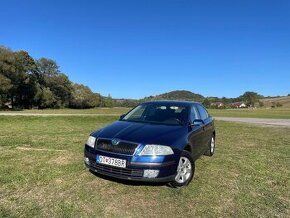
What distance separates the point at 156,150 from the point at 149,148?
0.41ft

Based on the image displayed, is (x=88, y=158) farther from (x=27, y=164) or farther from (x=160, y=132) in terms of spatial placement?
(x=27, y=164)

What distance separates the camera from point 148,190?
579 cm

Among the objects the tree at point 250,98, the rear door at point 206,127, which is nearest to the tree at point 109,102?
the tree at point 250,98

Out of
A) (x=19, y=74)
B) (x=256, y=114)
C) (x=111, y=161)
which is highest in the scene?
(x=19, y=74)

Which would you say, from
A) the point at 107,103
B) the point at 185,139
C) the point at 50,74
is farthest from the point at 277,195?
the point at 107,103

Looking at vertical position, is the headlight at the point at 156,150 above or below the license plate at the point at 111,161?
above

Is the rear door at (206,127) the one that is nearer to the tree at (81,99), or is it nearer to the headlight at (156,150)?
the headlight at (156,150)

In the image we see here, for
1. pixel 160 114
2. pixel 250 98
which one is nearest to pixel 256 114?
pixel 160 114

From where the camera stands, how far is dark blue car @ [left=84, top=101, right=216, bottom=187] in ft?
17.9

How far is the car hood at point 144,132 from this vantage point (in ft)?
18.7

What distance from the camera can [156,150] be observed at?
5.54 metres

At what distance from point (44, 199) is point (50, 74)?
71.5 m

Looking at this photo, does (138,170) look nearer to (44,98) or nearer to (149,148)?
(149,148)

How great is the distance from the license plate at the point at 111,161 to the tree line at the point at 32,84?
4640 centimetres
